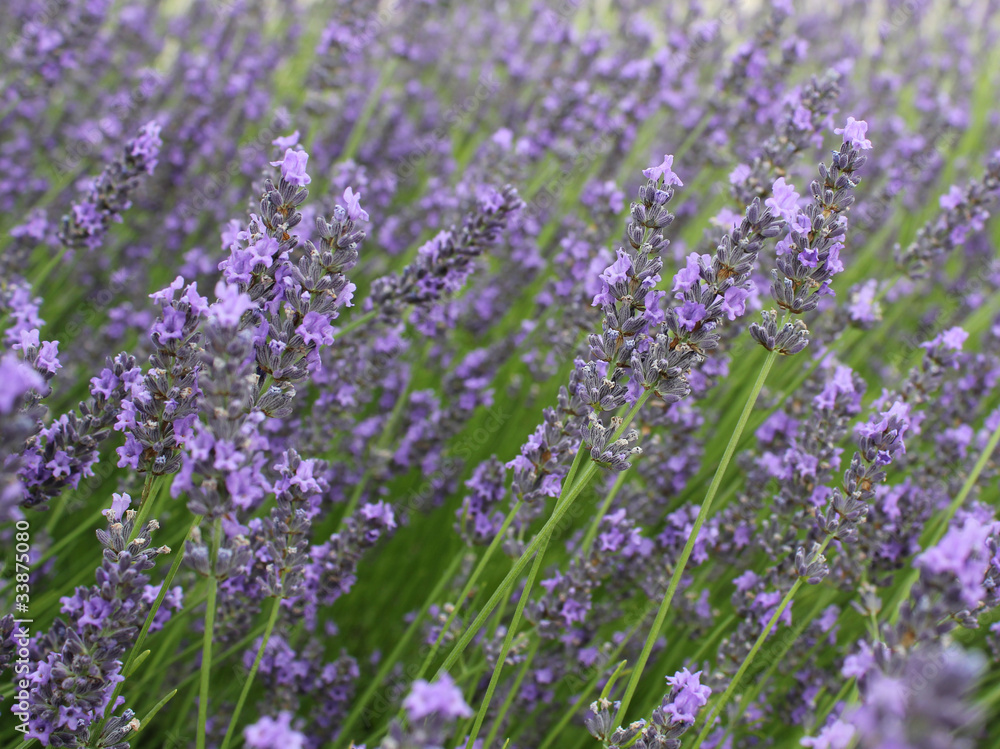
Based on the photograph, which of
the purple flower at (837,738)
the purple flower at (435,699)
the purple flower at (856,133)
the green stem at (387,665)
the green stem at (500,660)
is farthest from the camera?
the green stem at (387,665)

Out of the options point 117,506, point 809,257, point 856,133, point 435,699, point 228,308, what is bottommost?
point 435,699

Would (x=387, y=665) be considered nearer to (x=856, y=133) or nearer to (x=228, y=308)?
(x=228, y=308)

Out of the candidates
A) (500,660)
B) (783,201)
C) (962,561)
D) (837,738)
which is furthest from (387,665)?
(783,201)

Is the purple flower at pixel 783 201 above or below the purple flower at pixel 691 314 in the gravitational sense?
above

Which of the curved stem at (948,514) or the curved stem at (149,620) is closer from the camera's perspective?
the curved stem at (149,620)

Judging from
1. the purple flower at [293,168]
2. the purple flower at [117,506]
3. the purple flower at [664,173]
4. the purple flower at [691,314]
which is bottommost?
the purple flower at [117,506]

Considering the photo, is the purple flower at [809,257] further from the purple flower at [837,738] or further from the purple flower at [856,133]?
the purple flower at [837,738]

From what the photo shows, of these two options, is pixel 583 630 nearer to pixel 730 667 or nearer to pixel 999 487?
pixel 730 667

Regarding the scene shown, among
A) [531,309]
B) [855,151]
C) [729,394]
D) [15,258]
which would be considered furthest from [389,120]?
[855,151]

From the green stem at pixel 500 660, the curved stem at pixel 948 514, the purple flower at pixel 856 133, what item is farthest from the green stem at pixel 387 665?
the purple flower at pixel 856 133
